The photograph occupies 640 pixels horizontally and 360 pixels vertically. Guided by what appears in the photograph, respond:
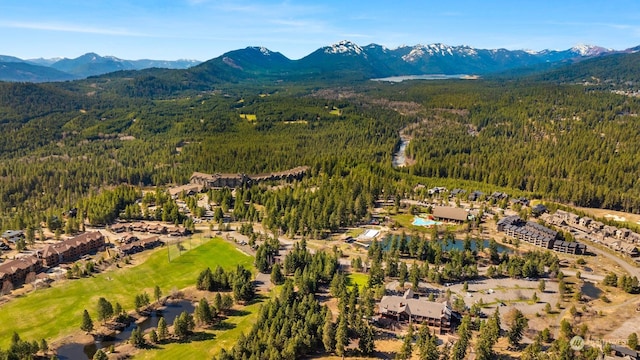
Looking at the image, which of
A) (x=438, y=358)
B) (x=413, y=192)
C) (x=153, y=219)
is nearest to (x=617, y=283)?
(x=438, y=358)

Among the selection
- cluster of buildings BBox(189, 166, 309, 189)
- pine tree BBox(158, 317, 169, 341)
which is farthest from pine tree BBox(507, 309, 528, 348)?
cluster of buildings BBox(189, 166, 309, 189)

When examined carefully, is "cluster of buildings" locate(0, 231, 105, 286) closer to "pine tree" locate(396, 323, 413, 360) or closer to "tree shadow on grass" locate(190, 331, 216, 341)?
"tree shadow on grass" locate(190, 331, 216, 341)

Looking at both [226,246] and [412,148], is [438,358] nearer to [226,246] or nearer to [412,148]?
[226,246]

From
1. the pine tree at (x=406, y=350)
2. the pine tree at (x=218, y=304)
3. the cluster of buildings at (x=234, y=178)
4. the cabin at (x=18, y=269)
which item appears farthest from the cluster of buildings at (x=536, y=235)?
the cabin at (x=18, y=269)

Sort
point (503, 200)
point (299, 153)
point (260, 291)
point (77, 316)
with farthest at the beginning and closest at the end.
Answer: point (299, 153), point (503, 200), point (260, 291), point (77, 316)

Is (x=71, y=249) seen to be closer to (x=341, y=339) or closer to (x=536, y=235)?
(x=341, y=339)
